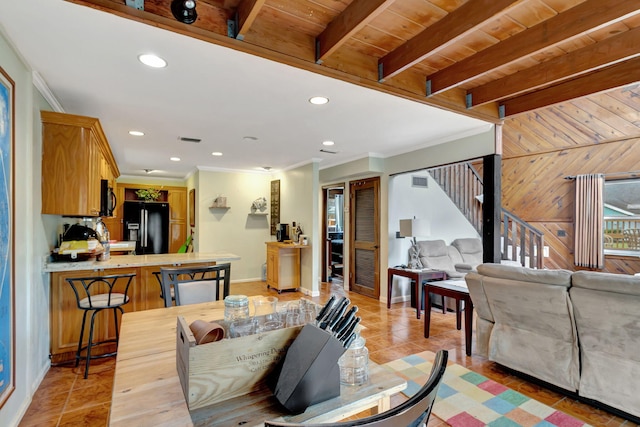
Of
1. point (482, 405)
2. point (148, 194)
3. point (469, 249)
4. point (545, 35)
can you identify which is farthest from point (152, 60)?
point (148, 194)

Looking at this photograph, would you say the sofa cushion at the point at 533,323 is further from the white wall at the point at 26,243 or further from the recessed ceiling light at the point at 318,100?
the white wall at the point at 26,243

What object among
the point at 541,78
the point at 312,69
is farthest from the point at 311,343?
the point at 541,78

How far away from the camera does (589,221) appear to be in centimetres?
562

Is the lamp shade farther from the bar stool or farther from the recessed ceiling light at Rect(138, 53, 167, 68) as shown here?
→ the recessed ceiling light at Rect(138, 53, 167, 68)

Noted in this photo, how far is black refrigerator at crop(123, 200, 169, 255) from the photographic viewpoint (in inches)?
289

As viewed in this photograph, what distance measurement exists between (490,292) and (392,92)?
6.11 ft

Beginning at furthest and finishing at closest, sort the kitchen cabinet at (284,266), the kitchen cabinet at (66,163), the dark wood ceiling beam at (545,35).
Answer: the kitchen cabinet at (284,266) → the kitchen cabinet at (66,163) → the dark wood ceiling beam at (545,35)

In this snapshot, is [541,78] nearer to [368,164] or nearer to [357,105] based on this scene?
[357,105]

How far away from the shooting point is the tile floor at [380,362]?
2154mm

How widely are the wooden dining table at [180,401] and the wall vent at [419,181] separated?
15.3 feet

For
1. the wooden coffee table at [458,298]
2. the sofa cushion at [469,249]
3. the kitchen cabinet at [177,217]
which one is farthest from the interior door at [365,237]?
the kitchen cabinet at [177,217]

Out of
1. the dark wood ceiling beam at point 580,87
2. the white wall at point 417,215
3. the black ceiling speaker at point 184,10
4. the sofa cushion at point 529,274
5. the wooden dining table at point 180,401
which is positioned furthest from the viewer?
the white wall at point 417,215

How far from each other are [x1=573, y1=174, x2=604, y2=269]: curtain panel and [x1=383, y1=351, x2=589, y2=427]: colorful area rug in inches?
176

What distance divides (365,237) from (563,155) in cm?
405
